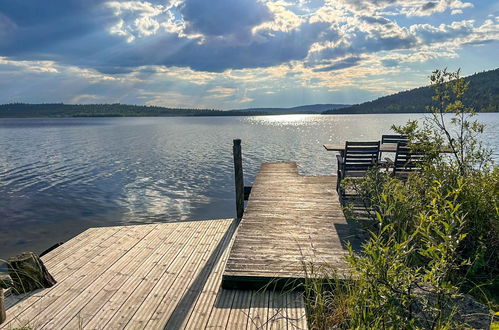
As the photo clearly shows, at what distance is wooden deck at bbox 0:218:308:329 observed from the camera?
11.3 ft

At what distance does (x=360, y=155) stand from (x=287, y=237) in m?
3.60

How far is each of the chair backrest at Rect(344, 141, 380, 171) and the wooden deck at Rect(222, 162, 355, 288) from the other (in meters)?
0.94

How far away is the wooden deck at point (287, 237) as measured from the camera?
4008mm

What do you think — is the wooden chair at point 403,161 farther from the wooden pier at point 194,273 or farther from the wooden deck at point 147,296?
the wooden deck at point 147,296

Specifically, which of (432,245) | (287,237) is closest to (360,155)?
(287,237)

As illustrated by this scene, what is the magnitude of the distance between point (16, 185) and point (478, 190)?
2322cm

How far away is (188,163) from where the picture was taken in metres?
27.3

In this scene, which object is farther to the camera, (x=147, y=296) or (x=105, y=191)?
(x=105, y=191)

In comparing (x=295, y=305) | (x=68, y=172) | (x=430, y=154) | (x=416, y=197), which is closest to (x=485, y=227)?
(x=416, y=197)

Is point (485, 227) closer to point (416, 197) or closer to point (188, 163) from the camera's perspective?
point (416, 197)

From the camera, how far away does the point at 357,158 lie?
7668mm

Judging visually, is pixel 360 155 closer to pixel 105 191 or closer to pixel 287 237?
pixel 287 237

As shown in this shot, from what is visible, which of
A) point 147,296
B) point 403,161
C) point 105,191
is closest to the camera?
point 147,296

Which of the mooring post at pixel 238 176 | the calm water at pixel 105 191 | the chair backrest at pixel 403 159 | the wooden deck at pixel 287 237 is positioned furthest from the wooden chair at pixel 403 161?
the calm water at pixel 105 191
